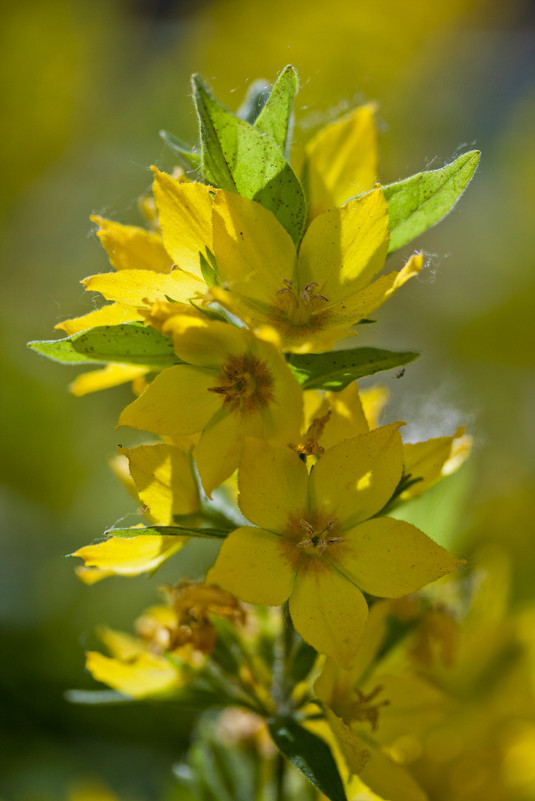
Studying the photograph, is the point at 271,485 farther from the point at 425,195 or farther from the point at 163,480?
the point at 425,195

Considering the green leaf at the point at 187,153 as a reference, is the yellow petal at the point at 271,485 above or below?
below

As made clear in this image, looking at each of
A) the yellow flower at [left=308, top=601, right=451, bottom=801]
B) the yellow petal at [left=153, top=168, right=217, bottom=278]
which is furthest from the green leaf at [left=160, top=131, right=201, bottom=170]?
the yellow flower at [left=308, top=601, right=451, bottom=801]

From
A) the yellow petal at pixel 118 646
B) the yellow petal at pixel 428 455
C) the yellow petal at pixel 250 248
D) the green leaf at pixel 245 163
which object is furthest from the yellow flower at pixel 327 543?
the yellow petal at pixel 118 646

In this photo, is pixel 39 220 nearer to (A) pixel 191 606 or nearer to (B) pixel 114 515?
(B) pixel 114 515

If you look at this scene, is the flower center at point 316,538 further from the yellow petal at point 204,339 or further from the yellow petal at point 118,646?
the yellow petal at point 118,646

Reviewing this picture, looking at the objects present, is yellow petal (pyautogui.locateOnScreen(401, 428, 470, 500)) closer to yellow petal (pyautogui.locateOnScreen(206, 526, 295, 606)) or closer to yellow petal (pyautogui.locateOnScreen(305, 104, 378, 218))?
yellow petal (pyautogui.locateOnScreen(206, 526, 295, 606))

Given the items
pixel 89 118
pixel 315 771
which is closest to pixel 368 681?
pixel 315 771
